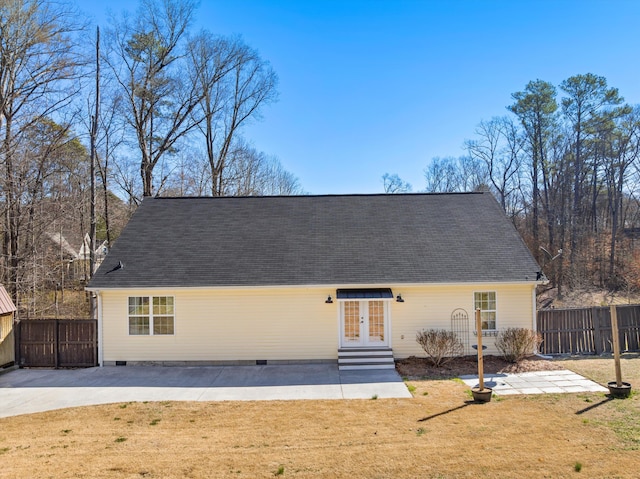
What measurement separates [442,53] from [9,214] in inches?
750

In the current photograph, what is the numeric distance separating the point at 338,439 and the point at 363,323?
629cm

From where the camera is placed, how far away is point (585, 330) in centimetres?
1441

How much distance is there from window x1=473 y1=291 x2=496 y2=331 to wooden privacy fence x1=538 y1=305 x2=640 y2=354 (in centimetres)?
174

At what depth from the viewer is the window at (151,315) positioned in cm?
1379

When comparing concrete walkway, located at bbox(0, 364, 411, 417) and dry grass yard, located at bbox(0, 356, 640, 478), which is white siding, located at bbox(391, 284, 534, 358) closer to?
concrete walkway, located at bbox(0, 364, 411, 417)

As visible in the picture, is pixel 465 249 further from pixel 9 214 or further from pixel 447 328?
pixel 9 214

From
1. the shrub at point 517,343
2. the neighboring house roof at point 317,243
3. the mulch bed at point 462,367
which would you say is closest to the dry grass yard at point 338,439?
the mulch bed at point 462,367

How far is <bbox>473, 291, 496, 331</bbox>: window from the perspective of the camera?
13.9m

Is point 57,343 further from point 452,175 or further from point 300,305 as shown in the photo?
point 452,175

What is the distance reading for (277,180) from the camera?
149 feet

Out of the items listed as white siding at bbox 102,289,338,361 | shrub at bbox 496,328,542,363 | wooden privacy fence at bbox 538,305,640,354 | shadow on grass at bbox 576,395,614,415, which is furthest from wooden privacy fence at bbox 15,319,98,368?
wooden privacy fence at bbox 538,305,640,354

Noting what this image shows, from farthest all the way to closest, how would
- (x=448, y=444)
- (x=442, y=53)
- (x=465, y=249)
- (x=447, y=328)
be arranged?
(x=442, y=53), (x=465, y=249), (x=447, y=328), (x=448, y=444)

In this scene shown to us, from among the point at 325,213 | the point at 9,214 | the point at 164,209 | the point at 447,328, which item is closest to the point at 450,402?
the point at 447,328

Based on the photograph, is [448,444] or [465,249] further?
[465,249]
